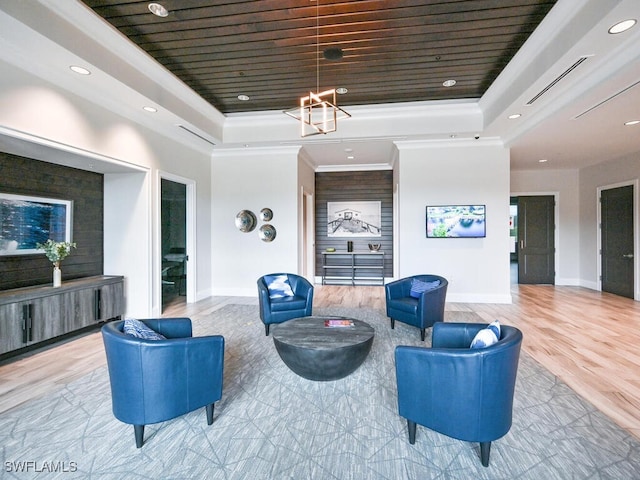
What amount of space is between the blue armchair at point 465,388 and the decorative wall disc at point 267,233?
4.87 metres

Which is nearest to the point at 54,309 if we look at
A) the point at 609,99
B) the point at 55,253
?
the point at 55,253

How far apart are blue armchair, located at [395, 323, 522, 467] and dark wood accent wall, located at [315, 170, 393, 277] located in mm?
6653

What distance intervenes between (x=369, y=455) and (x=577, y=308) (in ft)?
18.5

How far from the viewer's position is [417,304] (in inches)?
158

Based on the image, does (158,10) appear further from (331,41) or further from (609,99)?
(609,99)

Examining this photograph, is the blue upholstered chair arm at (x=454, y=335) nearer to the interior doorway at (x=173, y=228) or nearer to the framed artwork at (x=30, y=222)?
the framed artwork at (x=30, y=222)

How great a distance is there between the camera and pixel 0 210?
3615mm

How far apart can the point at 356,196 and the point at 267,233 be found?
3.18 metres

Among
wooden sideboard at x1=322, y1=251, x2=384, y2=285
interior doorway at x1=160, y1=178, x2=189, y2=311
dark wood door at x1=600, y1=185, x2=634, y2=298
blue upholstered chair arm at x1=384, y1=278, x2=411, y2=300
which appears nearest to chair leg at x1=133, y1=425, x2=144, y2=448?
blue upholstered chair arm at x1=384, y1=278, x2=411, y2=300

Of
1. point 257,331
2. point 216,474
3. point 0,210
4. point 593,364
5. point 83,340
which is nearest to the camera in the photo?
point 216,474

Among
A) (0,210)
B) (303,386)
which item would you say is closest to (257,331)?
(303,386)

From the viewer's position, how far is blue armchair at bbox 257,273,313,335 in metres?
4.19

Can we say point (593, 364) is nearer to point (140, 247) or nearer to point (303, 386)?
point (303, 386)

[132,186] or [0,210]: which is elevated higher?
[132,186]
